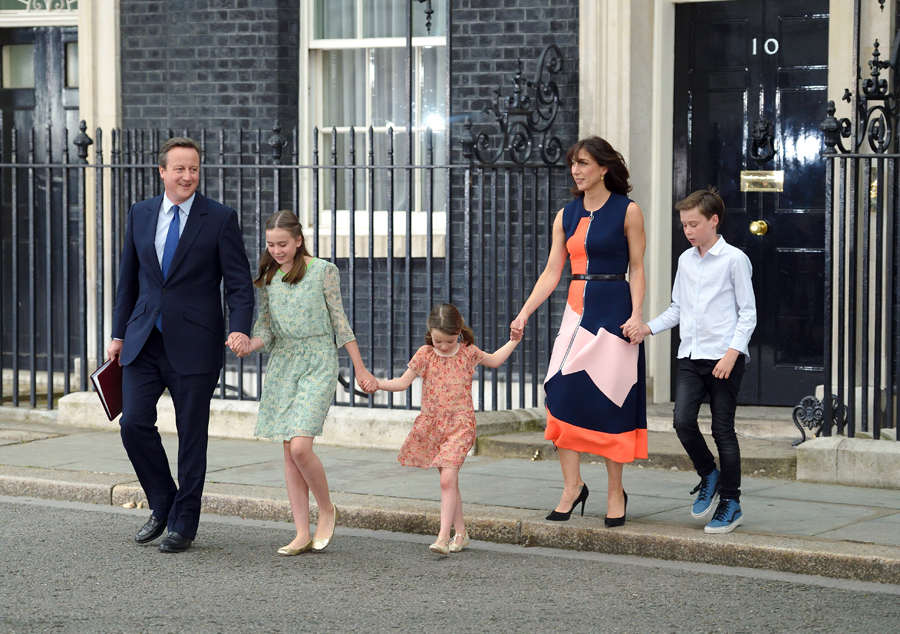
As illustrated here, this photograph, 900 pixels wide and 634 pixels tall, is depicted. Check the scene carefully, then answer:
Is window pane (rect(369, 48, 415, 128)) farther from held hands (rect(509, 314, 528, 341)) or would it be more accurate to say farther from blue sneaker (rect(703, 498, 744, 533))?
blue sneaker (rect(703, 498, 744, 533))

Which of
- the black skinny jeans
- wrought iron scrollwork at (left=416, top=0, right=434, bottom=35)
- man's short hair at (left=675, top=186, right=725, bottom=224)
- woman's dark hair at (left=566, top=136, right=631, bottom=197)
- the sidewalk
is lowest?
the sidewalk

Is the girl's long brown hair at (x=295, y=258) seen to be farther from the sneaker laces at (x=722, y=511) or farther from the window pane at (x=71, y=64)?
the window pane at (x=71, y=64)

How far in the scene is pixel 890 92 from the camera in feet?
26.8

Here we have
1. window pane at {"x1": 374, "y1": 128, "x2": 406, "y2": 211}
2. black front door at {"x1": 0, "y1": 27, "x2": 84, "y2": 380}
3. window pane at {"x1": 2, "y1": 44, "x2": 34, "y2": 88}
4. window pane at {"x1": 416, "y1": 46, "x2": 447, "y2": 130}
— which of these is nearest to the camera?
window pane at {"x1": 416, "y1": 46, "x2": 447, "y2": 130}

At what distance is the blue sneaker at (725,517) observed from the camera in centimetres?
595

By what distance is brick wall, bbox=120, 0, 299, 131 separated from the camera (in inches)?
409

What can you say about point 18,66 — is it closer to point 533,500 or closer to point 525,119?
point 525,119

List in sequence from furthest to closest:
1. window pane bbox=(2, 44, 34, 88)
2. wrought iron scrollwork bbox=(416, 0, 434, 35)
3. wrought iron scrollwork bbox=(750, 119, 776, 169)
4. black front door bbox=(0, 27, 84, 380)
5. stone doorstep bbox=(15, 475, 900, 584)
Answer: window pane bbox=(2, 44, 34, 88) → black front door bbox=(0, 27, 84, 380) → wrought iron scrollwork bbox=(416, 0, 434, 35) → wrought iron scrollwork bbox=(750, 119, 776, 169) → stone doorstep bbox=(15, 475, 900, 584)

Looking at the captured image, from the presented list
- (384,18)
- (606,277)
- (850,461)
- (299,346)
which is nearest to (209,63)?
(384,18)

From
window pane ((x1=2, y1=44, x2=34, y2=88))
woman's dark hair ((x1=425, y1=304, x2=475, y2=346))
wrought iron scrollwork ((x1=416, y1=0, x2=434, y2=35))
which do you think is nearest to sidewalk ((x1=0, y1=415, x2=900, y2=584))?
woman's dark hair ((x1=425, y1=304, x2=475, y2=346))

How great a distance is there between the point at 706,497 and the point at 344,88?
550 cm

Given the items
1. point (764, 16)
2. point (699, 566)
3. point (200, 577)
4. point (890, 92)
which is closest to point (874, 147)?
point (890, 92)

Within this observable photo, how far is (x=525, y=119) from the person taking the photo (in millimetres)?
9727

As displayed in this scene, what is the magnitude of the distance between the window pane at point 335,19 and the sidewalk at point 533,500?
343 cm
